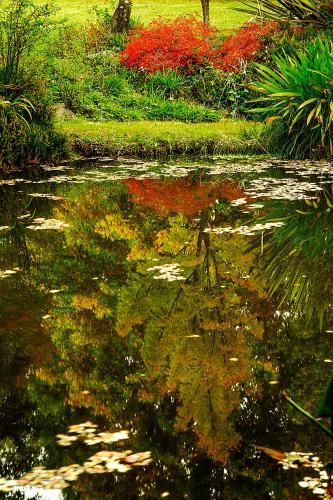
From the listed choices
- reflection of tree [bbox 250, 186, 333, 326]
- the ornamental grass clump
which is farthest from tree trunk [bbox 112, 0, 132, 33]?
reflection of tree [bbox 250, 186, 333, 326]

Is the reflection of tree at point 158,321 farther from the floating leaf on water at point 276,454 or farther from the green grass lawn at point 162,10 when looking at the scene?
the green grass lawn at point 162,10

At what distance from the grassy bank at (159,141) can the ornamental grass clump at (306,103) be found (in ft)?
3.33

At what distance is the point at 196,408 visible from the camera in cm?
473

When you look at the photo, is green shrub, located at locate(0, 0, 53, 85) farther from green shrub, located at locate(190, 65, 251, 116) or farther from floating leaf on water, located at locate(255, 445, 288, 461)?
floating leaf on water, located at locate(255, 445, 288, 461)

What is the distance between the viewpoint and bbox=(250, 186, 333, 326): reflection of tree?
6.84 meters

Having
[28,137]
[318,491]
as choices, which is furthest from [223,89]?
[318,491]

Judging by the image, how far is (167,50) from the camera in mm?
21969

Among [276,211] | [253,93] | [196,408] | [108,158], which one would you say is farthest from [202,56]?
[196,408]

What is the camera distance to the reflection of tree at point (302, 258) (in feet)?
22.4

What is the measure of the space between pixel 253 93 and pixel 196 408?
16024 millimetres

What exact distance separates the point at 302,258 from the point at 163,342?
111 inches

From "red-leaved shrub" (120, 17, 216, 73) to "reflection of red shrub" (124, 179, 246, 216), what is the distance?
9564 millimetres

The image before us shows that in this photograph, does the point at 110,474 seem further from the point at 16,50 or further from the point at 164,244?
the point at 16,50

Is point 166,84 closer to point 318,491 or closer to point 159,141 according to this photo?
point 159,141
